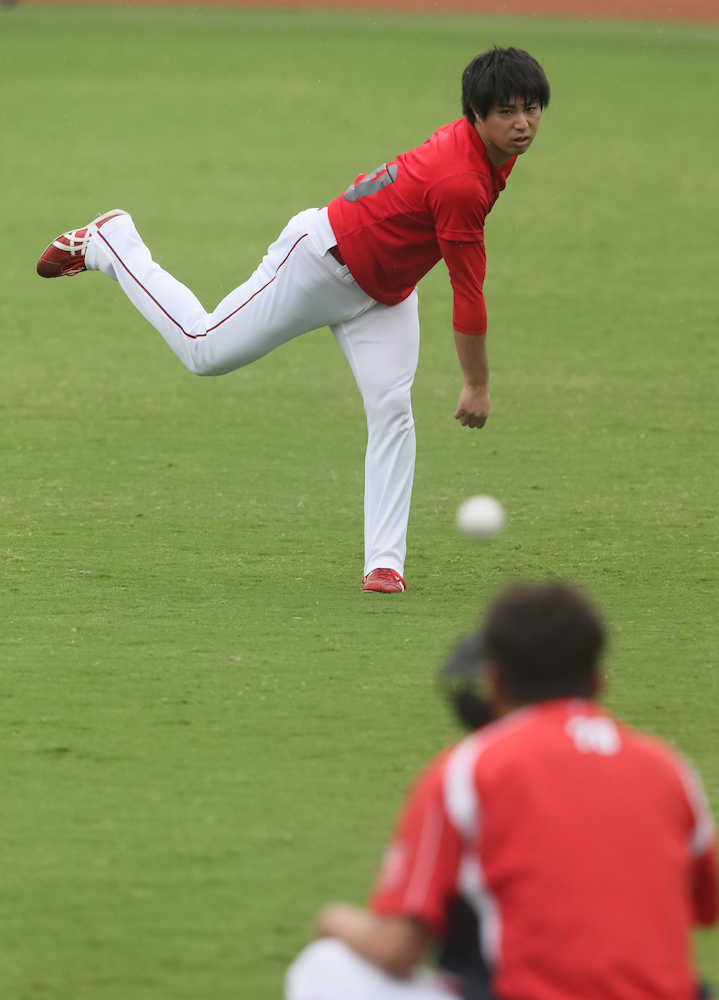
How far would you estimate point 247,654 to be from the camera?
5508mm

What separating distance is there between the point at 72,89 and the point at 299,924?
17.2 m

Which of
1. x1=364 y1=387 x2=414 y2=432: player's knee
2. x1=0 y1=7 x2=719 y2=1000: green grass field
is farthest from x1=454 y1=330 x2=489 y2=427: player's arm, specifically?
x1=0 y1=7 x2=719 y2=1000: green grass field

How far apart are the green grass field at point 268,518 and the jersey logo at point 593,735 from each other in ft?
4.10

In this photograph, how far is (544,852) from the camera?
234 cm

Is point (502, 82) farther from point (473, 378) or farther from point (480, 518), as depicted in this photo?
point (480, 518)

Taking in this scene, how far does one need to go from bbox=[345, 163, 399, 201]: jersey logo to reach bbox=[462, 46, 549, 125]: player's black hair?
429 mm

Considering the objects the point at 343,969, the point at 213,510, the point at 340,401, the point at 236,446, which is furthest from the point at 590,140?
the point at 343,969

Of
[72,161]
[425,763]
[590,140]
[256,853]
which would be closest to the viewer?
[256,853]

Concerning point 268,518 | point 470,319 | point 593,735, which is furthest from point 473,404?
point 593,735

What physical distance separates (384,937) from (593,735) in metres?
0.44

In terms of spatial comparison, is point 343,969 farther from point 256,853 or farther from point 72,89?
point 72,89

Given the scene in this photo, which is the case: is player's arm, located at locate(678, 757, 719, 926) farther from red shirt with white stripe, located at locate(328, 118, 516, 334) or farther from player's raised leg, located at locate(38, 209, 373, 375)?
player's raised leg, located at locate(38, 209, 373, 375)

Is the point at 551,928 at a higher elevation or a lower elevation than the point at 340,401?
higher

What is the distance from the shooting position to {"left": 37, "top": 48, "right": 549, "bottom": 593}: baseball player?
5.71 meters
